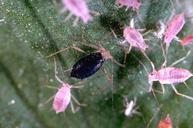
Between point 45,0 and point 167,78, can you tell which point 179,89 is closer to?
point 167,78

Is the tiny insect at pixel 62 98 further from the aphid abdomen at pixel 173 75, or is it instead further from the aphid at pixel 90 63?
the aphid abdomen at pixel 173 75

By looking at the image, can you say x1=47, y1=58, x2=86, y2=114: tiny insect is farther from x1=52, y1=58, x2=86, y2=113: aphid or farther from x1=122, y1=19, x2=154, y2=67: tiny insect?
x1=122, y1=19, x2=154, y2=67: tiny insect

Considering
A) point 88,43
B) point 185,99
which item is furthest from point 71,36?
point 185,99

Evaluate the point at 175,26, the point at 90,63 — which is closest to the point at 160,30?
the point at 175,26

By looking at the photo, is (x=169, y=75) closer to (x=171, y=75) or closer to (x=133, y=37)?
(x=171, y=75)

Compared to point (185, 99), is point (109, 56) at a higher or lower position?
higher

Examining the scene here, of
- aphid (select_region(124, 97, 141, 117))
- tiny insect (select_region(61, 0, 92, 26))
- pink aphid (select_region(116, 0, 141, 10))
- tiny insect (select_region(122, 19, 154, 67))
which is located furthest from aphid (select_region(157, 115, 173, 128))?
tiny insect (select_region(61, 0, 92, 26))

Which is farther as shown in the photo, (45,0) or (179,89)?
(179,89)

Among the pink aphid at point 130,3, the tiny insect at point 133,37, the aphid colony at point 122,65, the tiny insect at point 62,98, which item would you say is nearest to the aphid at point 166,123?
the aphid colony at point 122,65
